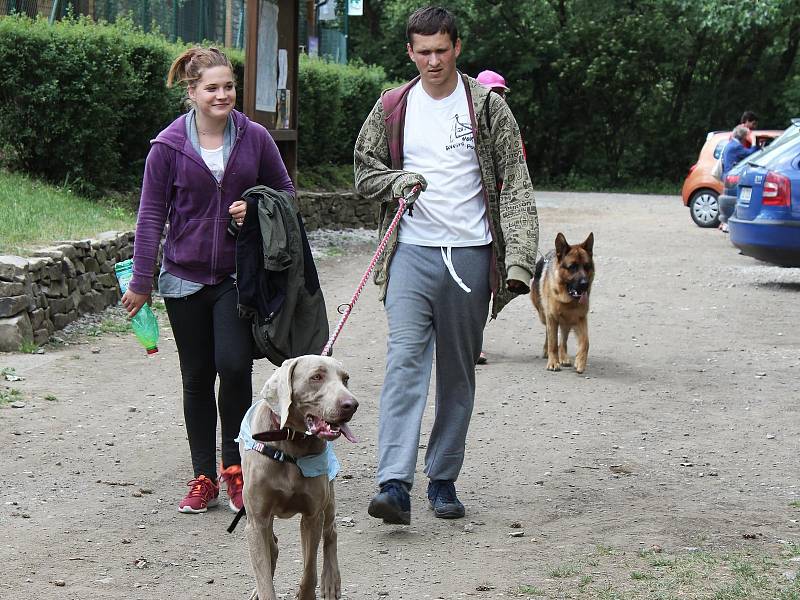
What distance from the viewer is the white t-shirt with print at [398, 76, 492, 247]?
5.22 m

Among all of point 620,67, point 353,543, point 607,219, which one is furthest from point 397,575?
point 620,67

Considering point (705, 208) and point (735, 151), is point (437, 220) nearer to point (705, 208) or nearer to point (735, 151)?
point (735, 151)

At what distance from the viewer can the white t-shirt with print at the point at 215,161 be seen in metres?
5.26

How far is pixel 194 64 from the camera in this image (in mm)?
5164

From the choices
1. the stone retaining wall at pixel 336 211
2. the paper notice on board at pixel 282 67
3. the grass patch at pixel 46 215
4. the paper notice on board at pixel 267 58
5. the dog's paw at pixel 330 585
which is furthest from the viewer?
the stone retaining wall at pixel 336 211

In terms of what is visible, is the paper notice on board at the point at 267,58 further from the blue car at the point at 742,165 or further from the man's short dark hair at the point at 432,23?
the man's short dark hair at the point at 432,23

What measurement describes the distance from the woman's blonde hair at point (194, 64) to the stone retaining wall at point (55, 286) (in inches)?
170

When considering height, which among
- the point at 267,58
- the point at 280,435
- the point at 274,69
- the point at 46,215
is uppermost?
the point at 267,58

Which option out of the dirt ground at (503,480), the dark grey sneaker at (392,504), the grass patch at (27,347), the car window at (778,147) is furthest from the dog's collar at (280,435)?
the car window at (778,147)

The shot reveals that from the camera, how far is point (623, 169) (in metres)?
38.6

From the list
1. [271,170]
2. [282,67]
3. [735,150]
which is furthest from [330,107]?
[271,170]

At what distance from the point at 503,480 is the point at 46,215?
6.93 metres

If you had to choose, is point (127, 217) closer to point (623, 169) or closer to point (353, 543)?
point (353, 543)

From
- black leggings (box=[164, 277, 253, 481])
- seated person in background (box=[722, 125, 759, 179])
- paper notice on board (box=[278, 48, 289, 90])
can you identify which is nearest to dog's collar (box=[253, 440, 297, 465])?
black leggings (box=[164, 277, 253, 481])
